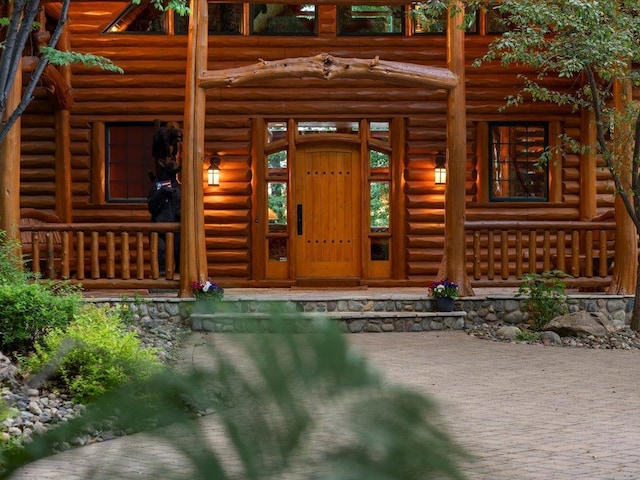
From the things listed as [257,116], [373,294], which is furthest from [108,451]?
[257,116]

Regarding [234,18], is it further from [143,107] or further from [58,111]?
[58,111]

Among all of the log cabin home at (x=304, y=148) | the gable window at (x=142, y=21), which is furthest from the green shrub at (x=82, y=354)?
the gable window at (x=142, y=21)

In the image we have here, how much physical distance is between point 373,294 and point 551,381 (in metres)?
5.42

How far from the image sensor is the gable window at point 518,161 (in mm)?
17891

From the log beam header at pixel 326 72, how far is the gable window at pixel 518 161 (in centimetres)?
354

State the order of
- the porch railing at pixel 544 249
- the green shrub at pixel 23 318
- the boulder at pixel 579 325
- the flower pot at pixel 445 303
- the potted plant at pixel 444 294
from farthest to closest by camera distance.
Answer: the porch railing at pixel 544 249, the flower pot at pixel 445 303, the potted plant at pixel 444 294, the boulder at pixel 579 325, the green shrub at pixel 23 318

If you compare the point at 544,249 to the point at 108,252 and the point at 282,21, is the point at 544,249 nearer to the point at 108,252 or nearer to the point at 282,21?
the point at 282,21

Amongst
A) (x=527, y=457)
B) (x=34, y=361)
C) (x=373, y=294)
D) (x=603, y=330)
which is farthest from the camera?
(x=373, y=294)

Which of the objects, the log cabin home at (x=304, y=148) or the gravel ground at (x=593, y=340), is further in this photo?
the log cabin home at (x=304, y=148)

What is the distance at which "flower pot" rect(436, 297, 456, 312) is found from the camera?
47.7ft

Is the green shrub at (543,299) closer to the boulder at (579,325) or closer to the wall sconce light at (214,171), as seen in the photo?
the boulder at (579,325)

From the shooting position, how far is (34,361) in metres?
8.91

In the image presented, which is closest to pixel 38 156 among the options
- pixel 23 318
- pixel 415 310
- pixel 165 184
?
pixel 165 184

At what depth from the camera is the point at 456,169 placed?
1483 centimetres
